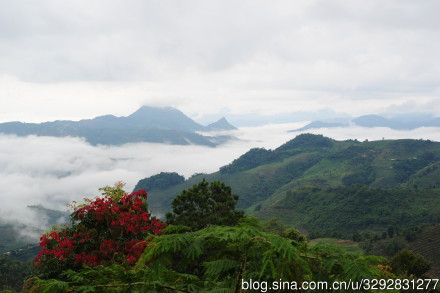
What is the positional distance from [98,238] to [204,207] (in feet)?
45.8

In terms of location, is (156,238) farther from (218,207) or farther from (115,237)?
(218,207)

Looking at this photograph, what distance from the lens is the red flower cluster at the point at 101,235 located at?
15.1 m

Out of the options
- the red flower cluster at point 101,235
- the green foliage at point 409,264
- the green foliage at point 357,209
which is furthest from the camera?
the green foliage at point 357,209

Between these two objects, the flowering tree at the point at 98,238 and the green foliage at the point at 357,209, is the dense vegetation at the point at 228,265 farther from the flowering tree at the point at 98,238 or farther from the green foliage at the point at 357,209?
the green foliage at the point at 357,209

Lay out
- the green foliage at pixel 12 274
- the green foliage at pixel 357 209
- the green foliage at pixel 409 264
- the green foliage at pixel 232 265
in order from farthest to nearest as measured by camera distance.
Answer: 1. the green foliage at pixel 357 209
2. the green foliage at pixel 12 274
3. the green foliage at pixel 409 264
4. the green foliage at pixel 232 265

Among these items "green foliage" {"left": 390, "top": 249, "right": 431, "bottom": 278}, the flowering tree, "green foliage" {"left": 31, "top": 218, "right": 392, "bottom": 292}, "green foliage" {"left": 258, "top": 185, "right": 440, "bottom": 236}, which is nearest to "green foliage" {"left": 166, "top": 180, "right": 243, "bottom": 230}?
the flowering tree

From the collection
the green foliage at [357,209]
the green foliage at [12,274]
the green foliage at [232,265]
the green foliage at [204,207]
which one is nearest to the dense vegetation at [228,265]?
the green foliage at [232,265]

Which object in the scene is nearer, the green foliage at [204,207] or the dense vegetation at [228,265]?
the dense vegetation at [228,265]

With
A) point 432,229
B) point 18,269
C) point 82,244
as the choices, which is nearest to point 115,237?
point 82,244

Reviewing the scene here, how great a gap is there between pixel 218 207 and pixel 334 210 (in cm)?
13138

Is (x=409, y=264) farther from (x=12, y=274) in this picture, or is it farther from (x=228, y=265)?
(x=12, y=274)

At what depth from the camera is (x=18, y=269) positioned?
8325cm

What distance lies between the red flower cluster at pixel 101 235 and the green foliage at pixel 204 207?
1082 centimetres

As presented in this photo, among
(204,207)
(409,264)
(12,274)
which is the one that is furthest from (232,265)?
(12,274)
